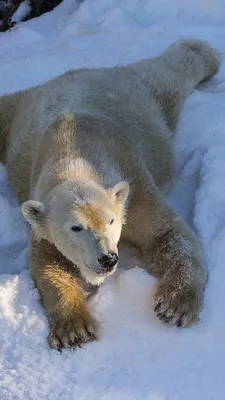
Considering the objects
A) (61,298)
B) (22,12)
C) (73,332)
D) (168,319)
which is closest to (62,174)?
(61,298)

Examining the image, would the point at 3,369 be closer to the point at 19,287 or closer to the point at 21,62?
the point at 19,287

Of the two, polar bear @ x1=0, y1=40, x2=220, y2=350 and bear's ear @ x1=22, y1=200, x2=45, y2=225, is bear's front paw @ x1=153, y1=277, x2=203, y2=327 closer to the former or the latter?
polar bear @ x1=0, y1=40, x2=220, y2=350

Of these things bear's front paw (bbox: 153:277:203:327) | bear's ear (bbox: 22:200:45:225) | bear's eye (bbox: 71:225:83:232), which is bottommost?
bear's front paw (bbox: 153:277:203:327)

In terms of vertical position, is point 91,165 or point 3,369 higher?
point 91,165

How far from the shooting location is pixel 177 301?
3.54 m

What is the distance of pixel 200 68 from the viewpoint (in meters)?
5.88

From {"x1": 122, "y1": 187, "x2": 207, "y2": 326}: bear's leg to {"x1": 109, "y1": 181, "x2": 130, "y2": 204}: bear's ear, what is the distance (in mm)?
302

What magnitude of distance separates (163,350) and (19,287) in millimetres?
974

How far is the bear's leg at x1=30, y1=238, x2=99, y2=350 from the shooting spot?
11.1 feet

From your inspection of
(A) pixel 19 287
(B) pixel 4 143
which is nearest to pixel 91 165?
(A) pixel 19 287

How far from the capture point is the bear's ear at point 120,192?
3627 millimetres

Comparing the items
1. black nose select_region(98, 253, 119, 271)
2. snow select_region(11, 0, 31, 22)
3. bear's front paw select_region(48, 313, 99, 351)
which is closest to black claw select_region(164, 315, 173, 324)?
bear's front paw select_region(48, 313, 99, 351)

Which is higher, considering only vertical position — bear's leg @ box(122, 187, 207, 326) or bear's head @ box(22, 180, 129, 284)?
bear's head @ box(22, 180, 129, 284)

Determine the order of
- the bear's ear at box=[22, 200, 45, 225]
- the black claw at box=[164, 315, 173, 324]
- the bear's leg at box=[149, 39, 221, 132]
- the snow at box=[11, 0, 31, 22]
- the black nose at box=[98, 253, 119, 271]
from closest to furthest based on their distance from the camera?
the black nose at box=[98, 253, 119, 271] < the black claw at box=[164, 315, 173, 324] < the bear's ear at box=[22, 200, 45, 225] < the bear's leg at box=[149, 39, 221, 132] < the snow at box=[11, 0, 31, 22]
